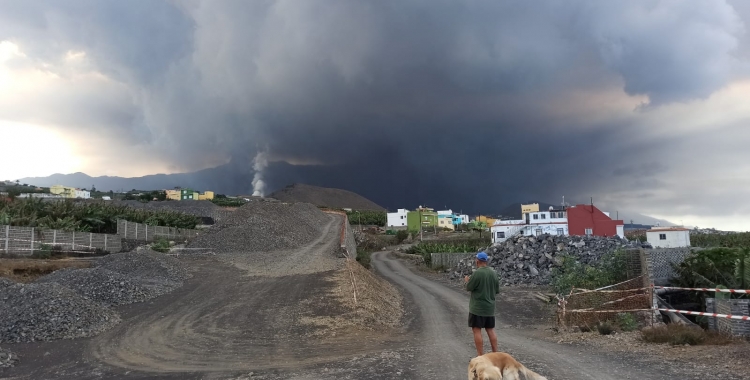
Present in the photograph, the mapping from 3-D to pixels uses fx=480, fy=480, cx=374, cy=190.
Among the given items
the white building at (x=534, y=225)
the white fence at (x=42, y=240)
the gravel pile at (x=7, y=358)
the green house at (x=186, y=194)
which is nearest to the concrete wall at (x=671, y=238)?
the white building at (x=534, y=225)

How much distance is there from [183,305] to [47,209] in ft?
85.9

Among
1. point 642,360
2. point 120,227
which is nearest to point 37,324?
point 642,360

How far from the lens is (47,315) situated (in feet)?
43.2

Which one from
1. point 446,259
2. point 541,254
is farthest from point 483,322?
point 446,259

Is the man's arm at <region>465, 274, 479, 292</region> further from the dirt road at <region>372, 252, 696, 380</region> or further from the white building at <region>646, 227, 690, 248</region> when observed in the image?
the white building at <region>646, 227, 690, 248</region>

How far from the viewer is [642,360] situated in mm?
8727

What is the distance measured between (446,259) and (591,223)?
69.6 feet

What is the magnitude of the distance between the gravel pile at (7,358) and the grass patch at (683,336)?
13.5 meters

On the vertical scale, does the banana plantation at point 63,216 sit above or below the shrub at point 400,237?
above

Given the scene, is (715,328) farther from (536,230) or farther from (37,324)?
(536,230)

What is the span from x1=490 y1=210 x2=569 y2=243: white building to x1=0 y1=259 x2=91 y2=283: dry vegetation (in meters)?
45.9

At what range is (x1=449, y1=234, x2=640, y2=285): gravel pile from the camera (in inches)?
1065

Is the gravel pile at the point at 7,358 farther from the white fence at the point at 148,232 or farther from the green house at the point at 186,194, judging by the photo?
the green house at the point at 186,194

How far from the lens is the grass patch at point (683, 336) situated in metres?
9.48
